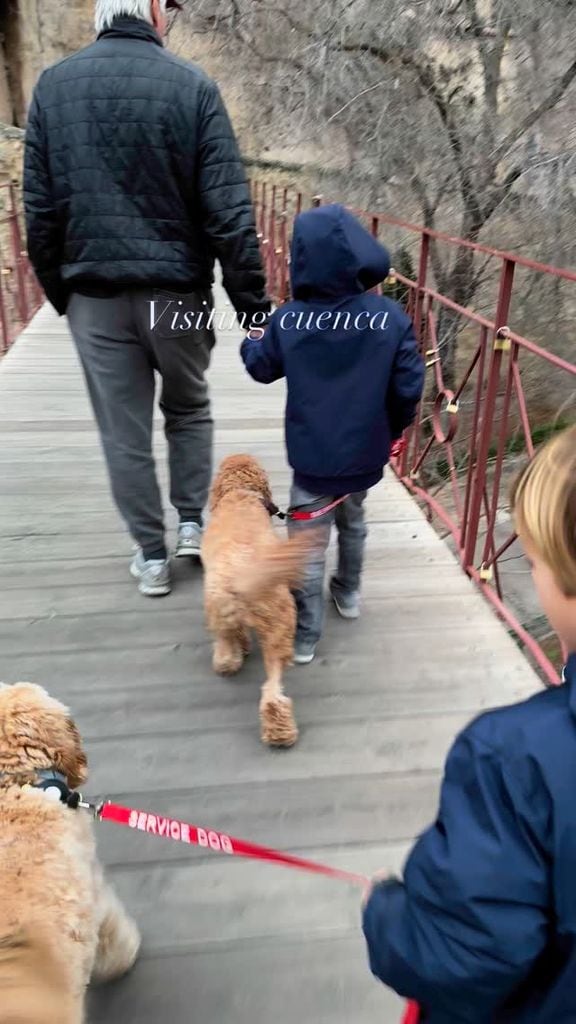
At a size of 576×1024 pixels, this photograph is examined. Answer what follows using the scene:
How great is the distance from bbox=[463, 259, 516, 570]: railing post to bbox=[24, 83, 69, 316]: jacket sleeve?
5.25 ft

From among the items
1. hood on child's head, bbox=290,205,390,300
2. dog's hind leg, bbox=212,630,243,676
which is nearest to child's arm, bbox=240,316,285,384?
hood on child's head, bbox=290,205,390,300

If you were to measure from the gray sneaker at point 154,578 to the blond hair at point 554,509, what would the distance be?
227 cm

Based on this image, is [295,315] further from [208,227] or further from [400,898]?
[400,898]

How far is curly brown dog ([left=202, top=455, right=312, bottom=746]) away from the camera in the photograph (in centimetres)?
216

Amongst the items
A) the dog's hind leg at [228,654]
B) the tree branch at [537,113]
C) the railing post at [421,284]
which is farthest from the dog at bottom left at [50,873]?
the tree branch at [537,113]

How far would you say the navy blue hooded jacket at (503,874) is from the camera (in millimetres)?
863

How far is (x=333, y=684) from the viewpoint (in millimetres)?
2637

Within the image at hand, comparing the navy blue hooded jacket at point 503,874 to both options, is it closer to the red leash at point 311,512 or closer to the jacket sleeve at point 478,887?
the jacket sleeve at point 478,887

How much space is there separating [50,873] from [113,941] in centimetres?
40

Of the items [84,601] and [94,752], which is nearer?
[94,752]

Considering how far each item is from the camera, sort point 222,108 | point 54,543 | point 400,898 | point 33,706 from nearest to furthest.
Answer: point 400,898, point 33,706, point 222,108, point 54,543

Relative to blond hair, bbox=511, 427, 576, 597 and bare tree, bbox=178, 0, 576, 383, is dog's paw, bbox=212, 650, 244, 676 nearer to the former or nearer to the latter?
blond hair, bbox=511, 427, 576, 597

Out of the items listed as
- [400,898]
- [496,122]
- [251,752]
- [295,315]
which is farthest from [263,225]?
[400,898]

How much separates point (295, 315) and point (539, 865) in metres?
1.84
